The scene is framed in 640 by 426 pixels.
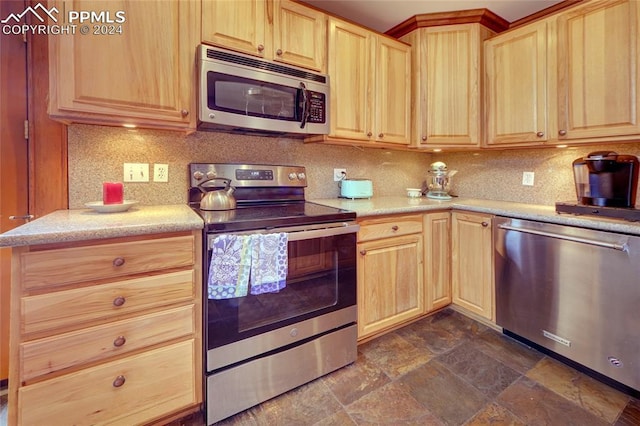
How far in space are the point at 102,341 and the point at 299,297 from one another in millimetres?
829

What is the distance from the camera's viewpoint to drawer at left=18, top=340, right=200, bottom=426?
101 centimetres

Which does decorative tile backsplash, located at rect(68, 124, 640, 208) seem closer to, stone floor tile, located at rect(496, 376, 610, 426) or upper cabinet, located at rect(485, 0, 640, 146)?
upper cabinet, located at rect(485, 0, 640, 146)

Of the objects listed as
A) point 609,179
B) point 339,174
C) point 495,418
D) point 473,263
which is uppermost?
point 339,174

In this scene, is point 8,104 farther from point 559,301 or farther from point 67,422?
point 559,301

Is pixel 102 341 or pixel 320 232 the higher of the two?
pixel 320 232

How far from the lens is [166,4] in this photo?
142cm

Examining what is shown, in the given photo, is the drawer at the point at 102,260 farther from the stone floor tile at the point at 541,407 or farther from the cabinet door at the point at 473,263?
the cabinet door at the point at 473,263

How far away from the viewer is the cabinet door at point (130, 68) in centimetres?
125

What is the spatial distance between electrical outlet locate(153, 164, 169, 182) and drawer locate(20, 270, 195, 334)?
73cm

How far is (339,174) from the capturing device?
2.35 meters

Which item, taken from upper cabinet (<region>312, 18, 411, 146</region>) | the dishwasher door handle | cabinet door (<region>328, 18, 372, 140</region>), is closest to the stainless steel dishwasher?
the dishwasher door handle

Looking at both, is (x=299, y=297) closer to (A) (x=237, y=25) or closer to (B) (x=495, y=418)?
(B) (x=495, y=418)

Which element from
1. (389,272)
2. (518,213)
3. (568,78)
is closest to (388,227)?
(389,272)

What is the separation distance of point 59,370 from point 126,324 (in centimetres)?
24
